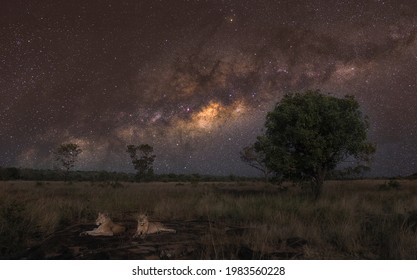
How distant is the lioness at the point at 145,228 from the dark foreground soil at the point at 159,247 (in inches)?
6.9

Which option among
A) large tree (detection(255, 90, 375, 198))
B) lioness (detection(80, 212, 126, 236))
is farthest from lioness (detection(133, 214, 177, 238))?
large tree (detection(255, 90, 375, 198))

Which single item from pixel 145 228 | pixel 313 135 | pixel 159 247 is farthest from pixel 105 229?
pixel 313 135

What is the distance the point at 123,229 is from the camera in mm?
10414

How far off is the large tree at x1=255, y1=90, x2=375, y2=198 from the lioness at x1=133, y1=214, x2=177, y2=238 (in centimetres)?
1093

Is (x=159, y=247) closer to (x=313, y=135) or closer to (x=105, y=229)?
(x=105, y=229)

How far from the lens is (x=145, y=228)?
31.8ft

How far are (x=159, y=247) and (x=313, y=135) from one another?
12681 millimetres

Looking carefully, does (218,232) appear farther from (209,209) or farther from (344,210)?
(344,210)

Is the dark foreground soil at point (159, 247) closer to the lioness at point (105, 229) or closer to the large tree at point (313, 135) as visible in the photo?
the lioness at point (105, 229)

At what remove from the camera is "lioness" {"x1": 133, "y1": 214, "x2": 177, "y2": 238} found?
9.66 meters

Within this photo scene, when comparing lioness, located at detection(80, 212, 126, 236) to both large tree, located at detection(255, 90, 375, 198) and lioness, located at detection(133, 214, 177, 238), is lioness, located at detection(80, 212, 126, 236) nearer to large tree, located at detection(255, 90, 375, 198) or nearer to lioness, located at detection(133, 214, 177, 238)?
lioness, located at detection(133, 214, 177, 238)

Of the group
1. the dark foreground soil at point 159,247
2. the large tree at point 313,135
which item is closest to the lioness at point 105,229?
the dark foreground soil at point 159,247

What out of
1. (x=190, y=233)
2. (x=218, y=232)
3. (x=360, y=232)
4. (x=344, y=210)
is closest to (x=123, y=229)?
(x=190, y=233)
